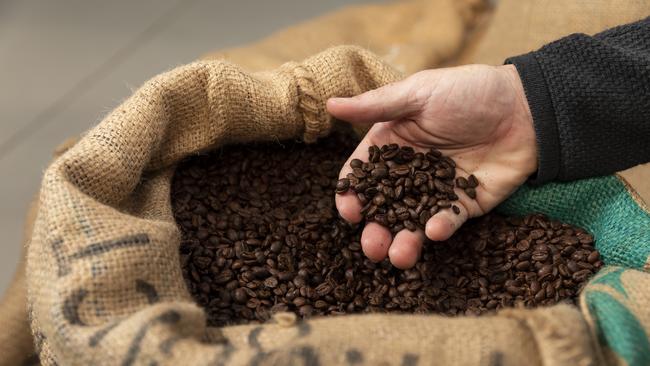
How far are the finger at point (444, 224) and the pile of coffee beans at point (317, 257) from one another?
99 mm

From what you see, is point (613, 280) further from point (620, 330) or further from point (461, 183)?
point (461, 183)

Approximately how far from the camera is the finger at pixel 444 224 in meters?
1.90

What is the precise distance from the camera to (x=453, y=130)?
205cm

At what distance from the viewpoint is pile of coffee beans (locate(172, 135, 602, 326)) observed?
186 centimetres

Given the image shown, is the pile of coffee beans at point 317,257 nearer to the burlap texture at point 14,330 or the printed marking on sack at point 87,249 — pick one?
the printed marking on sack at point 87,249

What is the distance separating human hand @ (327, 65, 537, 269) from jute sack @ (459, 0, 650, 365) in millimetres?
132

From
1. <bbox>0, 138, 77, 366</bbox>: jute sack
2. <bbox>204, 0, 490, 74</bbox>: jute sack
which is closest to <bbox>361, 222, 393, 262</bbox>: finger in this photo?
<bbox>0, 138, 77, 366</bbox>: jute sack

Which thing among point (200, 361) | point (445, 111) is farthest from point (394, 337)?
point (445, 111)

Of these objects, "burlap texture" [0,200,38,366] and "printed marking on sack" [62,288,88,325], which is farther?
"burlap texture" [0,200,38,366]

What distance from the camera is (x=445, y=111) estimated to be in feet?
6.61

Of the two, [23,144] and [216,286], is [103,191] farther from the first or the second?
[23,144]

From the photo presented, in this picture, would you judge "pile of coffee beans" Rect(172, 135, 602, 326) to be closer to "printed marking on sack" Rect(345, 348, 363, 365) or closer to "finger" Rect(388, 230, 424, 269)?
"finger" Rect(388, 230, 424, 269)

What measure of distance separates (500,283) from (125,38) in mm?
2705

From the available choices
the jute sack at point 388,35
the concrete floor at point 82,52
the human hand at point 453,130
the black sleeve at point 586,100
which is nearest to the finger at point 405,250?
the human hand at point 453,130
